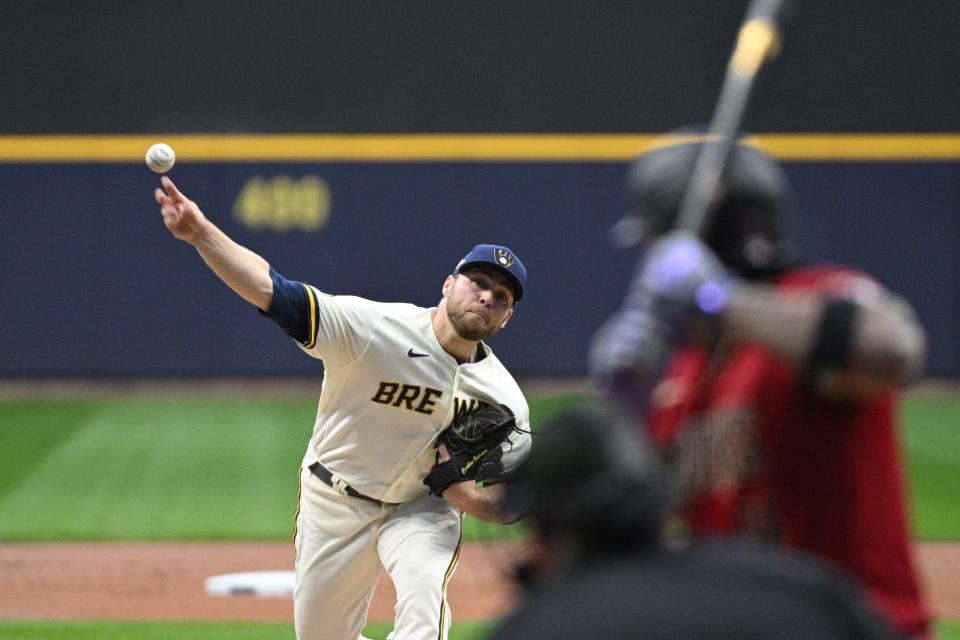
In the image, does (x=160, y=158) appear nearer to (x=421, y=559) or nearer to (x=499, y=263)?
(x=499, y=263)

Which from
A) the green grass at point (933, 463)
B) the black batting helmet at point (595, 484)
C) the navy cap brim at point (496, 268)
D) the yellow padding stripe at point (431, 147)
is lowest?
the green grass at point (933, 463)

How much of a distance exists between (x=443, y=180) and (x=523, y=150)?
1.03 m

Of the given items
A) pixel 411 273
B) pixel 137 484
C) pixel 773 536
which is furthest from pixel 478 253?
pixel 411 273

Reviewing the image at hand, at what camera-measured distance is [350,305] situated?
4984 millimetres

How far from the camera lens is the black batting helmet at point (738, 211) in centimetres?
245

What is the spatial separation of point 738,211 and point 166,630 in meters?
5.20

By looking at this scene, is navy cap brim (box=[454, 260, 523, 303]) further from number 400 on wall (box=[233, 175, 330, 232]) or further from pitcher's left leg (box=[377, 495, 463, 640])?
number 400 on wall (box=[233, 175, 330, 232])

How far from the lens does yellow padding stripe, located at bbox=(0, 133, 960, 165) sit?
15273mm

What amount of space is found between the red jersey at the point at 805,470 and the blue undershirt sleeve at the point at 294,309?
7.63 ft

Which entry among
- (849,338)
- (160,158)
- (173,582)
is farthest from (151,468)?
(849,338)

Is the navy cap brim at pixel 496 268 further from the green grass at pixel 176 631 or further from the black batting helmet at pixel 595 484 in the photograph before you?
the black batting helmet at pixel 595 484

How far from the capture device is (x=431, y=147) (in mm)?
15531

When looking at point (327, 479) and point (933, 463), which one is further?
point (933, 463)

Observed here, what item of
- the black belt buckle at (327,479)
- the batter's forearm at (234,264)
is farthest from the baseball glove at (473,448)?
the batter's forearm at (234,264)
